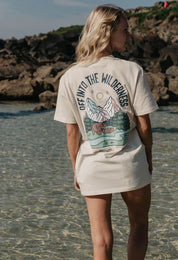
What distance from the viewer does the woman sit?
2.30 metres

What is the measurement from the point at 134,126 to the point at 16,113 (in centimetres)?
1544

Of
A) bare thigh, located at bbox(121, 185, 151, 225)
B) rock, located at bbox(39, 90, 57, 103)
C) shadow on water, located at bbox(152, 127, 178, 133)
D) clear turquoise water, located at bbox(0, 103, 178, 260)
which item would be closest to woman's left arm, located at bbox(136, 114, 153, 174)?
bare thigh, located at bbox(121, 185, 151, 225)

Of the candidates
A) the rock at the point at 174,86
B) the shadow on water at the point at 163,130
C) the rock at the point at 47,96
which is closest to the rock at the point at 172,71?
the rock at the point at 174,86

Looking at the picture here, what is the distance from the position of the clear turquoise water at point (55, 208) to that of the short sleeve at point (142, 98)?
201 centimetres

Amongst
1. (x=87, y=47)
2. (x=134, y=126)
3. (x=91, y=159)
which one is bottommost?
(x=91, y=159)

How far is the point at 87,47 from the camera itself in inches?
92.1

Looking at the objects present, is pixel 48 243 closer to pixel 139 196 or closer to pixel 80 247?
pixel 80 247

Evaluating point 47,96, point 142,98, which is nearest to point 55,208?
point 142,98

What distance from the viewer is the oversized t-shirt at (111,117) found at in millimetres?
2297

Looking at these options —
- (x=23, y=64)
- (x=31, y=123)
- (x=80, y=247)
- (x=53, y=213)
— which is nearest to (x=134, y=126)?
(x=80, y=247)

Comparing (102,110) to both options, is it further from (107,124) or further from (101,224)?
(101,224)

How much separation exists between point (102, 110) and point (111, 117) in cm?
7

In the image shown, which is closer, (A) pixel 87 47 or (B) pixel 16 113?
(A) pixel 87 47

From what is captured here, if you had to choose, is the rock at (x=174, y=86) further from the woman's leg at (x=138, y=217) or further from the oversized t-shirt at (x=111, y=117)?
the oversized t-shirt at (x=111, y=117)
